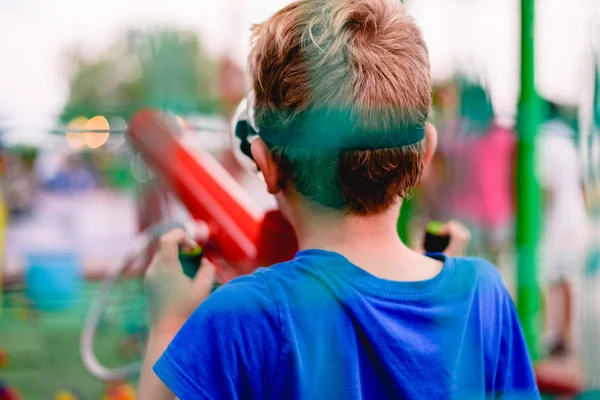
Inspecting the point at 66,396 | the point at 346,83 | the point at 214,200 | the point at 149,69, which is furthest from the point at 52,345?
the point at 346,83

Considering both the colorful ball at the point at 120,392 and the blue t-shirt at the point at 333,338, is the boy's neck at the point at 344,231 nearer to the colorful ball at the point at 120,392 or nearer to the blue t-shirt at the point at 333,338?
the blue t-shirt at the point at 333,338

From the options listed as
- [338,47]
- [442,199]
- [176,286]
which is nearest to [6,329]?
[442,199]

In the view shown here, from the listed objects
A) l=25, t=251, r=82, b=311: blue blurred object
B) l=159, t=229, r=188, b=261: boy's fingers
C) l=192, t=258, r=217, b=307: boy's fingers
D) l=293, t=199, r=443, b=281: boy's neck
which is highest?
l=293, t=199, r=443, b=281: boy's neck

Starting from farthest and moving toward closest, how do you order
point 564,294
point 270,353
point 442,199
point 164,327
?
point 564,294, point 442,199, point 164,327, point 270,353

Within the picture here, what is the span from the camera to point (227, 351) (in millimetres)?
685

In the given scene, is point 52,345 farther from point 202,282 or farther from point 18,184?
point 202,282

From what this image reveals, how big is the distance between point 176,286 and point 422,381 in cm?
29

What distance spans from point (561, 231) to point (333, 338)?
267 cm

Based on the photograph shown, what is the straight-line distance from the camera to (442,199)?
222cm

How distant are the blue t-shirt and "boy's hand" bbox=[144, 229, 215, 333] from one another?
124 mm

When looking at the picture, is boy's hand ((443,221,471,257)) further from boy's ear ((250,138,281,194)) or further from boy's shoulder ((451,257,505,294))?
boy's ear ((250,138,281,194))

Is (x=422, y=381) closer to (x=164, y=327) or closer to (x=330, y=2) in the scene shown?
(x=164, y=327)

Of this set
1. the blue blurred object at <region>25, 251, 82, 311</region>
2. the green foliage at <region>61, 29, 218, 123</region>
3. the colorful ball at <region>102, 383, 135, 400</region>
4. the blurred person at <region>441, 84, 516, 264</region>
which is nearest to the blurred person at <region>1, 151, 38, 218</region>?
the blue blurred object at <region>25, 251, 82, 311</region>

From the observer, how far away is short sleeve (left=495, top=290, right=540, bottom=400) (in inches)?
33.0
